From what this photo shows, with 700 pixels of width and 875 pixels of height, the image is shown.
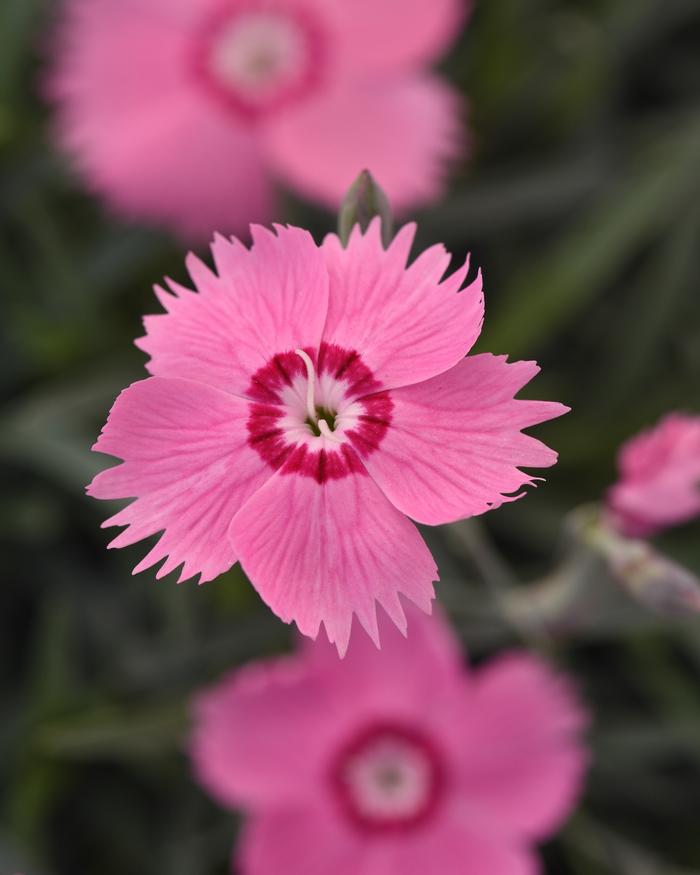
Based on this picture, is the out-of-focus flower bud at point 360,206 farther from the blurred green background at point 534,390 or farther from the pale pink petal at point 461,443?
the blurred green background at point 534,390

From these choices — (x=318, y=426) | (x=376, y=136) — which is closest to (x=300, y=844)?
(x=318, y=426)

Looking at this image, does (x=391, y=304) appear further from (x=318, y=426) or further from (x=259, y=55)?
(x=259, y=55)

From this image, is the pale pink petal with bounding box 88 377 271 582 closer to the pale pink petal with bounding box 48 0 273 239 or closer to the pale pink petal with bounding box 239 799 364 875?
the pale pink petal with bounding box 239 799 364 875

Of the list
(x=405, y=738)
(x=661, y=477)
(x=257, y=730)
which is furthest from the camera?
(x=405, y=738)

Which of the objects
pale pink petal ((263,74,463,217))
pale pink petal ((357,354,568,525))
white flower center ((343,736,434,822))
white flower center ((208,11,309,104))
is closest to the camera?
pale pink petal ((357,354,568,525))

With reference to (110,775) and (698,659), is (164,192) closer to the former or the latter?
(110,775)

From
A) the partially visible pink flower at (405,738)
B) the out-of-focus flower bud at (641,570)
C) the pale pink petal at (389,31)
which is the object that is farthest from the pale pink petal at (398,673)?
the pale pink petal at (389,31)

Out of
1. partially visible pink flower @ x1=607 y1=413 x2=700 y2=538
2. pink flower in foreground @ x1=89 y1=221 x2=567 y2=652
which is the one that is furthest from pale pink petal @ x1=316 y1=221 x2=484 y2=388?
partially visible pink flower @ x1=607 y1=413 x2=700 y2=538
